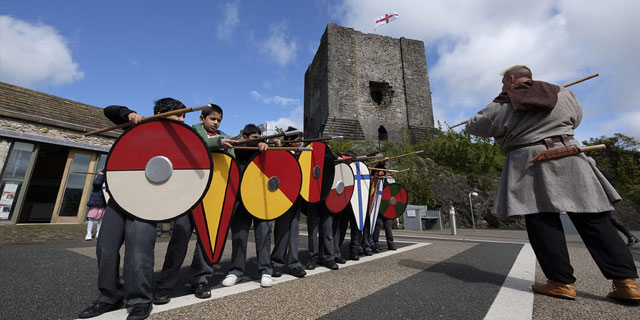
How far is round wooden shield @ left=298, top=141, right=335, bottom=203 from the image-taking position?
285 centimetres

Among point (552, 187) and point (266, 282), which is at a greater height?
point (552, 187)

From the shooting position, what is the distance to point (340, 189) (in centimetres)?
321

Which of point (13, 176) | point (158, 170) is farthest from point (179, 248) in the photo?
point (13, 176)

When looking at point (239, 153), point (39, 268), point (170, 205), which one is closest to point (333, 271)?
point (239, 153)

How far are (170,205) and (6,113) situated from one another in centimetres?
969

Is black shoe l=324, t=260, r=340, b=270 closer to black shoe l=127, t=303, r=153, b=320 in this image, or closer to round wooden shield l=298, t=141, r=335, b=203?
round wooden shield l=298, t=141, r=335, b=203

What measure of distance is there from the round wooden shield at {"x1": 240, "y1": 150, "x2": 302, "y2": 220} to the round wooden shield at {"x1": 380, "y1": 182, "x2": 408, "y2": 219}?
2319 mm

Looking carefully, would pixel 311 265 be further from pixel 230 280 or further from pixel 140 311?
pixel 140 311

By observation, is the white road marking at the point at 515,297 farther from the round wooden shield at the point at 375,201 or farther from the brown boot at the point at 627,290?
the round wooden shield at the point at 375,201

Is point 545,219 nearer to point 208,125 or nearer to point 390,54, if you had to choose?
point 208,125

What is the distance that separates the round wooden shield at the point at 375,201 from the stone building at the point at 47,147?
6878mm

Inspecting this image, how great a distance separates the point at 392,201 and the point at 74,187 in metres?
9.81

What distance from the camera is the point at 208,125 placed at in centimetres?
238

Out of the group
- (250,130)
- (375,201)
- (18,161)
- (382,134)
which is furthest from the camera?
(382,134)
